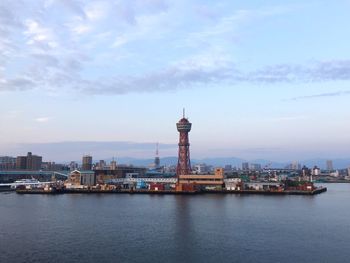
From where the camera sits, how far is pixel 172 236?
42.8ft

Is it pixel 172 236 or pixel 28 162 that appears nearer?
pixel 172 236

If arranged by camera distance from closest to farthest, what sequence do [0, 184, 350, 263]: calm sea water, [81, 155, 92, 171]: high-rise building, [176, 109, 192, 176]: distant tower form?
[0, 184, 350, 263]: calm sea water → [176, 109, 192, 176]: distant tower → [81, 155, 92, 171]: high-rise building

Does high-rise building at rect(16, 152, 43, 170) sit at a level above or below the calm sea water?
above

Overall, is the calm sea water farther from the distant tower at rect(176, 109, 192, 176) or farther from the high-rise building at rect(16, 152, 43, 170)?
the high-rise building at rect(16, 152, 43, 170)

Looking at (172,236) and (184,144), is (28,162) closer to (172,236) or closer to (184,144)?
(184,144)

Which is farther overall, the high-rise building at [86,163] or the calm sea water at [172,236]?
the high-rise building at [86,163]

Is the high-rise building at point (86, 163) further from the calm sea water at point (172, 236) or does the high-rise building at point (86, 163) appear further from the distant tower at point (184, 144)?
the calm sea water at point (172, 236)

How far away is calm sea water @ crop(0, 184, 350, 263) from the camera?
10.5 m

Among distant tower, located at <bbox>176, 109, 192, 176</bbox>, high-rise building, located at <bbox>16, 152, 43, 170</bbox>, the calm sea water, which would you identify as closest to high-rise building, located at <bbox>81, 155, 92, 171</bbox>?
high-rise building, located at <bbox>16, 152, 43, 170</bbox>

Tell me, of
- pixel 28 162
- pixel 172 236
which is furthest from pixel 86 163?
pixel 172 236

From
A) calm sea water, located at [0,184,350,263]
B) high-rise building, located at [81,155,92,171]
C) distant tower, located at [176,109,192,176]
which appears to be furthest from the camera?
high-rise building, located at [81,155,92,171]

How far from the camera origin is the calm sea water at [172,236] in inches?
414

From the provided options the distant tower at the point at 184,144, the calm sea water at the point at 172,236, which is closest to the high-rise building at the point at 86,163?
the distant tower at the point at 184,144

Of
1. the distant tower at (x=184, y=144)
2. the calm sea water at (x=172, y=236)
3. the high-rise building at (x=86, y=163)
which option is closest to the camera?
the calm sea water at (x=172, y=236)
